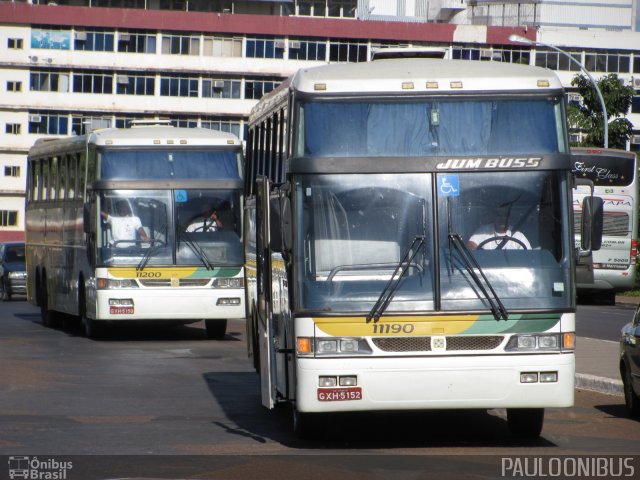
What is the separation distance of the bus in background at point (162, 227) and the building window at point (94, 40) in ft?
213

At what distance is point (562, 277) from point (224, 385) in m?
6.78

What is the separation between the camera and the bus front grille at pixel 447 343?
1080 cm

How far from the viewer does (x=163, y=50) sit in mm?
88812

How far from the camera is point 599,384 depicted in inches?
623

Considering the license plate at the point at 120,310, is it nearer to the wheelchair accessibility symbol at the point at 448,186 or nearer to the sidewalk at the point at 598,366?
the sidewalk at the point at 598,366

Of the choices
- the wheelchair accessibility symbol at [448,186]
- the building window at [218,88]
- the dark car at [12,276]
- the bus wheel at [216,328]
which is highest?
the wheelchair accessibility symbol at [448,186]

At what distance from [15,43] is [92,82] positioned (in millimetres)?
5348

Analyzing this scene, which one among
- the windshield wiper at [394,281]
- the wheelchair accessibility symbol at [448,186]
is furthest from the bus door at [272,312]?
the wheelchair accessibility symbol at [448,186]

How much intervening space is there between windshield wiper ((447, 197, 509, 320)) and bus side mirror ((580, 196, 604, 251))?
890 millimetres

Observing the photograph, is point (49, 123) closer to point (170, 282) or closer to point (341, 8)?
point (341, 8)

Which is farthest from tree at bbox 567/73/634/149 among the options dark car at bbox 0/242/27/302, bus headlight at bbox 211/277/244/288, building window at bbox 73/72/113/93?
building window at bbox 73/72/113/93

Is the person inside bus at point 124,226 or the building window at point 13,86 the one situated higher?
the person inside bus at point 124,226

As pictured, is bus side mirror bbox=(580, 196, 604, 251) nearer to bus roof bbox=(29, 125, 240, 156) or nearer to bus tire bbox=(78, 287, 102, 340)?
bus roof bbox=(29, 125, 240, 156)

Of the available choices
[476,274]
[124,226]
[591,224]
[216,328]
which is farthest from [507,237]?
[216,328]
